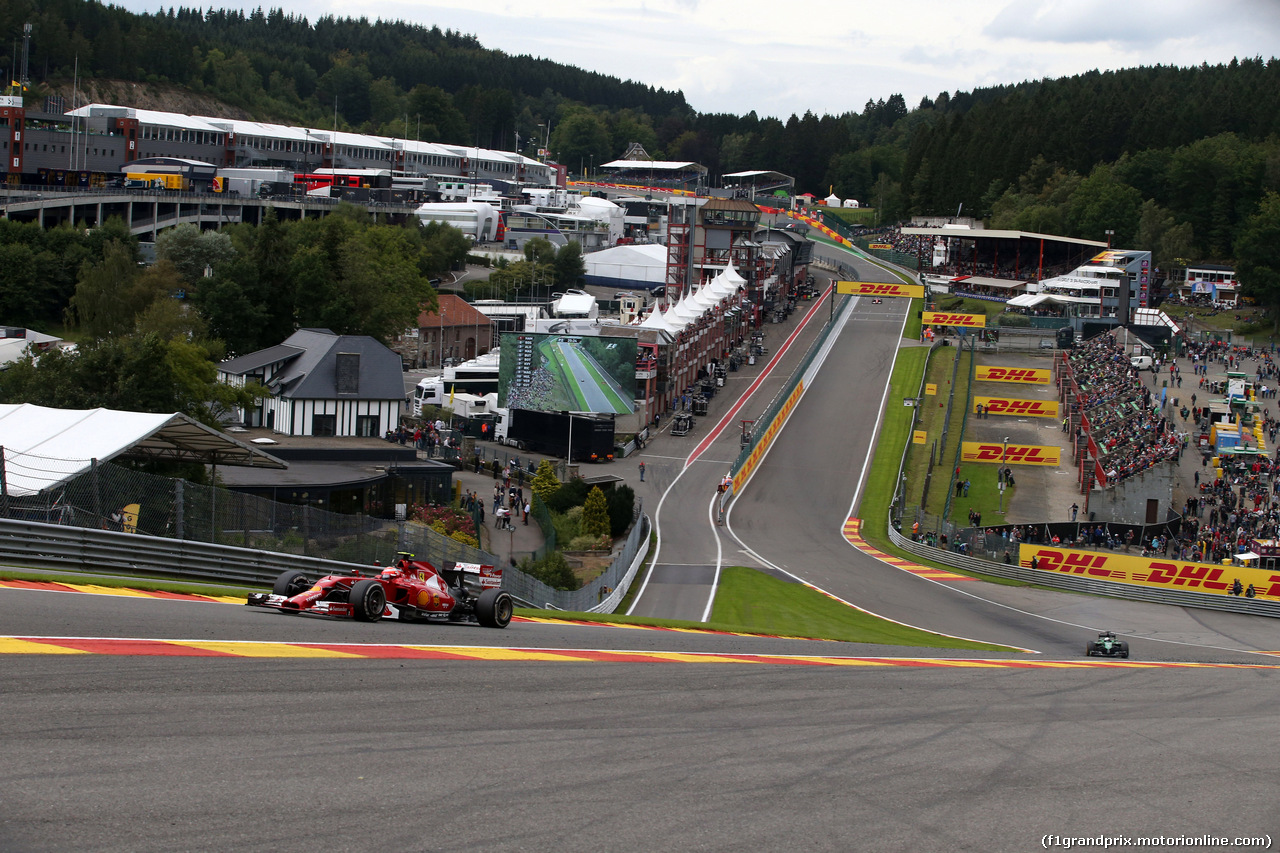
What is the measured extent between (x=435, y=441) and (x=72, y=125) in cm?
8824

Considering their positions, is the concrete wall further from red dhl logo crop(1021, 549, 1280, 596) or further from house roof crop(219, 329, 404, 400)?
house roof crop(219, 329, 404, 400)

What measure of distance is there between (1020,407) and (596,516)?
33085mm

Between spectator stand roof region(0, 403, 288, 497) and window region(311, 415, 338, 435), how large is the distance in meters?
23.5

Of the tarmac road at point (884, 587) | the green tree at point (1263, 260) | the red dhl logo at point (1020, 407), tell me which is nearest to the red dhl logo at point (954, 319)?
the tarmac road at point (884, 587)

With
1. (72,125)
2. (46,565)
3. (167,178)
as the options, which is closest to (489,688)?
(46,565)

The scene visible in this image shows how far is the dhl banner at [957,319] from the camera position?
88438mm

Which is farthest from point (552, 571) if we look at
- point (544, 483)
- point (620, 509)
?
point (544, 483)

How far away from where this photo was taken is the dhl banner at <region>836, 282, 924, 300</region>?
339 ft

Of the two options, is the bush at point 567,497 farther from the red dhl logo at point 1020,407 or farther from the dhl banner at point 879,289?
the dhl banner at point 879,289

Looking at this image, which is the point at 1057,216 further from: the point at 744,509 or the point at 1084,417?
the point at 744,509

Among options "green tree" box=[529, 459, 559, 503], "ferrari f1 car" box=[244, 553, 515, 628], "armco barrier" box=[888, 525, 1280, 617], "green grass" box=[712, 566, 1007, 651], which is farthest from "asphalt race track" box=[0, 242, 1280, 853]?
"green tree" box=[529, 459, 559, 503]

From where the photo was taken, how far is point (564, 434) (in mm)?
59250

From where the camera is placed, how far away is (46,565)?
56.6 feet

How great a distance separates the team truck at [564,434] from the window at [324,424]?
37.3 feet
